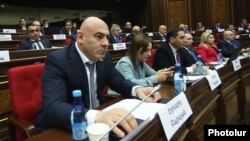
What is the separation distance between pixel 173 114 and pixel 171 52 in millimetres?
2162

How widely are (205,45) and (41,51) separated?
8.99 ft

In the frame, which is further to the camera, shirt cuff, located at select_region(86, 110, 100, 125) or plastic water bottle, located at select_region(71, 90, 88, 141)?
shirt cuff, located at select_region(86, 110, 100, 125)

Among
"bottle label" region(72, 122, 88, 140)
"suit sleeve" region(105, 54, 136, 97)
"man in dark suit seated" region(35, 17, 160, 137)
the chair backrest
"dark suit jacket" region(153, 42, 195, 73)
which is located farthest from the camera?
"dark suit jacket" region(153, 42, 195, 73)

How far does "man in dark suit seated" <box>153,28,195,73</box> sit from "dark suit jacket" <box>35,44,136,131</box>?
4.51 feet

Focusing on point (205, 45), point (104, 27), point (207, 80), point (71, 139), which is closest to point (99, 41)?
point (104, 27)

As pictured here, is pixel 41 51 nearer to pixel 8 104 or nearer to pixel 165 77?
pixel 8 104

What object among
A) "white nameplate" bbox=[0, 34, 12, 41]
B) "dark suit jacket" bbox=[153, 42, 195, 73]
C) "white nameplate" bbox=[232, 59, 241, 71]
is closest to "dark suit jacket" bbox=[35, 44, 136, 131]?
"white nameplate" bbox=[232, 59, 241, 71]

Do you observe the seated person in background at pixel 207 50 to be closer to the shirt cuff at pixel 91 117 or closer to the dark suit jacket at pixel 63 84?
the dark suit jacket at pixel 63 84

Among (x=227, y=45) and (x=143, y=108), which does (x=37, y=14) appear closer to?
(x=227, y=45)

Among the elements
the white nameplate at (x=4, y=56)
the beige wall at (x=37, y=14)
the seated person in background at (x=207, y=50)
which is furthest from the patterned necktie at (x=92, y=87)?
the beige wall at (x=37, y=14)

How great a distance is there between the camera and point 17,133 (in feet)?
5.50

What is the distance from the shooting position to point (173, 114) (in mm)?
1203

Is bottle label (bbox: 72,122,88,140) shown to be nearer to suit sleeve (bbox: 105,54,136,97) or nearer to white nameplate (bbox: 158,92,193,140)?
white nameplate (bbox: 158,92,193,140)

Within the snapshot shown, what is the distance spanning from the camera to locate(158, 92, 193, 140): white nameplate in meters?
1.11
